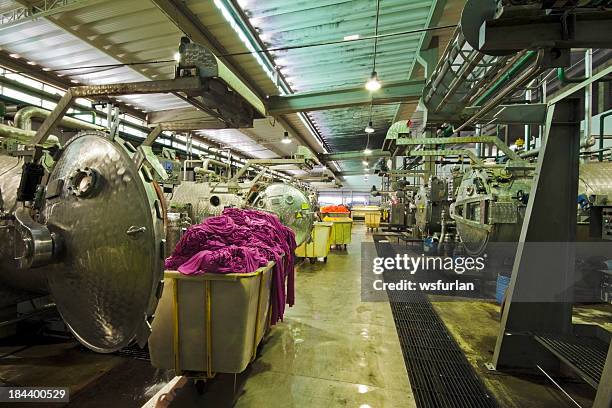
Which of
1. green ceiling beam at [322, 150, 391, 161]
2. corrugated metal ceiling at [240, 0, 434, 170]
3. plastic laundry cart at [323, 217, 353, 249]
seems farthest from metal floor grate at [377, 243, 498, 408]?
green ceiling beam at [322, 150, 391, 161]

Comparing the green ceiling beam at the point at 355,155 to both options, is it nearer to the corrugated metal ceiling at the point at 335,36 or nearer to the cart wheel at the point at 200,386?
the corrugated metal ceiling at the point at 335,36

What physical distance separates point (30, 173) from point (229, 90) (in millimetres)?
1184

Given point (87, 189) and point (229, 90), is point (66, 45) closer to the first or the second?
point (229, 90)

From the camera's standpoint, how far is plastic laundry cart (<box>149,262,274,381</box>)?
1.85 meters

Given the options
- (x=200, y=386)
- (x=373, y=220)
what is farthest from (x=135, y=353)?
(x=373, y=220)

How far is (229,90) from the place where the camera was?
1.95 meters

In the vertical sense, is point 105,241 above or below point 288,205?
below

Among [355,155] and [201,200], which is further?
[355,155]

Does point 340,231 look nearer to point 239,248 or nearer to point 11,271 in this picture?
point 239,248

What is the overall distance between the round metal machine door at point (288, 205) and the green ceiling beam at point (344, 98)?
4.45ft

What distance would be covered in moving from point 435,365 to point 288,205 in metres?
3.09

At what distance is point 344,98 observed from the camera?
4648mm

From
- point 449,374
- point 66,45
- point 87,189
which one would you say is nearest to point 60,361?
point 87,189

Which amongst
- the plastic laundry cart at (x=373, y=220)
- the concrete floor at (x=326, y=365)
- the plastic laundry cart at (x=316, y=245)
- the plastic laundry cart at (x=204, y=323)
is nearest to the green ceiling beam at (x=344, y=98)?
the plastic laundry cart at (x=316, y=245)
